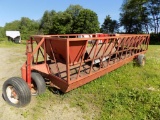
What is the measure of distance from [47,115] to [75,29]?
4277 centimetres

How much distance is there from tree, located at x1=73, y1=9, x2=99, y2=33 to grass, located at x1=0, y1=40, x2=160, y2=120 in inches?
1473

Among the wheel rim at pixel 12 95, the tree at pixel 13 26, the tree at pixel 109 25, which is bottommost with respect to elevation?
the wheel rim at pixel 12 95

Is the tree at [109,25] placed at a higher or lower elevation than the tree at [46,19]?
lower

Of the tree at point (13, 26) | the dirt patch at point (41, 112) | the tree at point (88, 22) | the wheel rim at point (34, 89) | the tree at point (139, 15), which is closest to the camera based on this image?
the dirt patch at point (41, 112)

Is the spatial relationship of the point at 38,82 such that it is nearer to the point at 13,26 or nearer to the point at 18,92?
the point at 18,92

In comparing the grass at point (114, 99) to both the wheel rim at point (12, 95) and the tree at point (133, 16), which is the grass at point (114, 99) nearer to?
the wheel rim at point (12, 95)

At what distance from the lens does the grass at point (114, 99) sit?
3557 mm

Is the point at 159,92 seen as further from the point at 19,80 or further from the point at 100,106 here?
the point at 19,80

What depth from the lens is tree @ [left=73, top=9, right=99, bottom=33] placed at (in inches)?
1656

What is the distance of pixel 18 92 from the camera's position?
11.6 feet

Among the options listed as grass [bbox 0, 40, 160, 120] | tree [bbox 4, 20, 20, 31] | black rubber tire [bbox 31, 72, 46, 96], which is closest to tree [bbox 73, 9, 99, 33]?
tree [bbox 4, 20, 20, 31]

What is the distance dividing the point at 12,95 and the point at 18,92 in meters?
0.46

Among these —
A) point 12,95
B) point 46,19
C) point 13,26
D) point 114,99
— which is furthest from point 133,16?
point 13,26

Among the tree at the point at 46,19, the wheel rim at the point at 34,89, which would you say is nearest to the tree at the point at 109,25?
the tree at the point at 46,19
